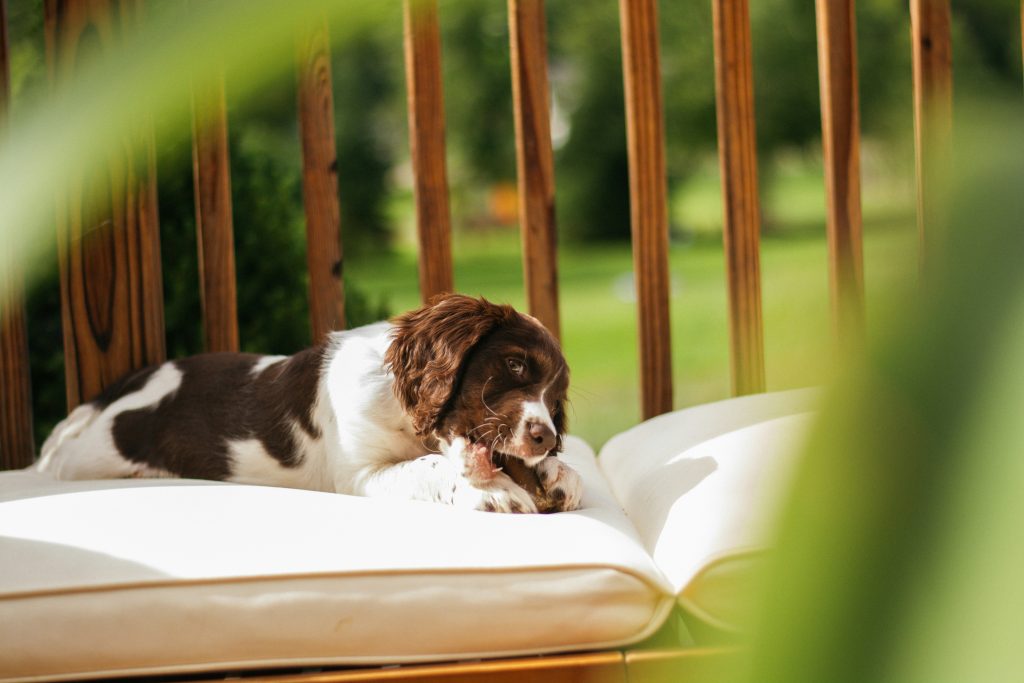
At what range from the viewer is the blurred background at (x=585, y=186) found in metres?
0.27

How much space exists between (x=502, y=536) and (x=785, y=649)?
145cm

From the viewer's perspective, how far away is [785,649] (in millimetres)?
202

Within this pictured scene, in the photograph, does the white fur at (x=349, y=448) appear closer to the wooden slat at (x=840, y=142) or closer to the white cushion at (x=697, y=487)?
the white cushion at (x=697, y=487)

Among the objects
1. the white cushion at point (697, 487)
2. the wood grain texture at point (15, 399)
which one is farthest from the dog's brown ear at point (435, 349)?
the wood grain texture at point (15, 399)

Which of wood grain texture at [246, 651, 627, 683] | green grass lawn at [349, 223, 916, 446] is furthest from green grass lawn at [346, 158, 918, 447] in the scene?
wood grain texture at [246, 651, 627, 683]

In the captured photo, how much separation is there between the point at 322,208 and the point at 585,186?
6.98 m

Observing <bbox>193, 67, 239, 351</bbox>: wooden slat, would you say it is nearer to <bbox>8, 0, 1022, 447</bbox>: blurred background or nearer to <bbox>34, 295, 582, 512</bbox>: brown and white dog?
<bbox>8, 0, 1022, 447</bbox>: blurred background

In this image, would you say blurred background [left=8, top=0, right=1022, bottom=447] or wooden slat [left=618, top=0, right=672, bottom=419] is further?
wooden slat [left=618, top=0, right=672, bottom=419]

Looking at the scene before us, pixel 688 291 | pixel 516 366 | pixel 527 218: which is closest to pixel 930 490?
pixel 516 366

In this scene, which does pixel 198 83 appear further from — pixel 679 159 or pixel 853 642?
pixel 679 159

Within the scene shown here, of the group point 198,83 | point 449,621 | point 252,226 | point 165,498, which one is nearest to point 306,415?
point 165,498

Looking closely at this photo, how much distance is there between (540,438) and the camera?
6.35 ft

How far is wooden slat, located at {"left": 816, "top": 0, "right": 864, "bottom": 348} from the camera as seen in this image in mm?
2713

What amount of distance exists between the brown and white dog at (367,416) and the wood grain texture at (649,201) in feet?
2.46
